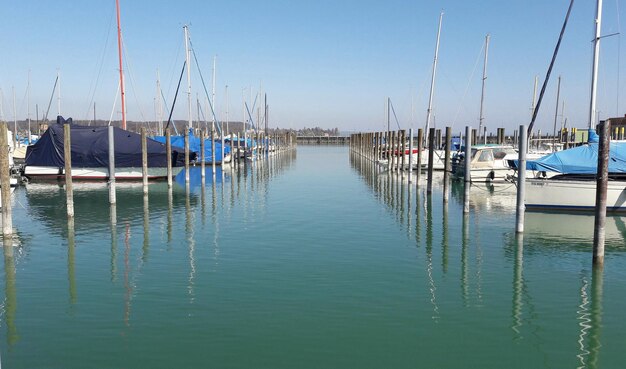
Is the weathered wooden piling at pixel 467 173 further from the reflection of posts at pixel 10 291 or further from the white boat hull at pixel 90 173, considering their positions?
the white boat hull at pixel 90 173

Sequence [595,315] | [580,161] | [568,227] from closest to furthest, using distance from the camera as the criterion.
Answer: [595,315] → [568,227] → [580,161]

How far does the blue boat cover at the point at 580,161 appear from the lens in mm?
19933

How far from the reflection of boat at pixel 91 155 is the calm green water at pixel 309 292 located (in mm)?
11506

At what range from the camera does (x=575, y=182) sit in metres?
19.7

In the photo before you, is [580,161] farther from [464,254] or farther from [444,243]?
[464,254]

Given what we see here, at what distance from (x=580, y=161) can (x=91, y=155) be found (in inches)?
1043

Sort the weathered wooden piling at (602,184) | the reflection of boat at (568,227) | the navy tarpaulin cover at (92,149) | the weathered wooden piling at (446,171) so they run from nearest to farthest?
the weathered wooden piling at (602,184), the reflection of boat at (568,227), the weathered wooden piling at (446,171), the navy tarpaulin cover at (92,149)

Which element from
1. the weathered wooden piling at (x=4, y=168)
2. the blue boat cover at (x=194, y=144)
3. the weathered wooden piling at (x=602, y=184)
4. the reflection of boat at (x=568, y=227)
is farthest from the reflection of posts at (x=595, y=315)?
the blue boat cover at (x=194, y=144)

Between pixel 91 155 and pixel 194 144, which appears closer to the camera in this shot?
pixel 91 155

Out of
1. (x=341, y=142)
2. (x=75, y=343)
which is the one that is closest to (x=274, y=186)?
(x=75, y=343)

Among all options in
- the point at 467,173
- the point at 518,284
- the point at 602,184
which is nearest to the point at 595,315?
the point at 518,284

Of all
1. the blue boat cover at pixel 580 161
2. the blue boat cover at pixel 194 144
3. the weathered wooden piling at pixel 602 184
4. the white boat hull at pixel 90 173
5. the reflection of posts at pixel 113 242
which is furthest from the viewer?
the blue boat cover at pixel 194 144

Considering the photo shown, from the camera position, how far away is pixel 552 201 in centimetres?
2011

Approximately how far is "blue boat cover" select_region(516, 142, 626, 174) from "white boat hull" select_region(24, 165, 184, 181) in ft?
72.7
